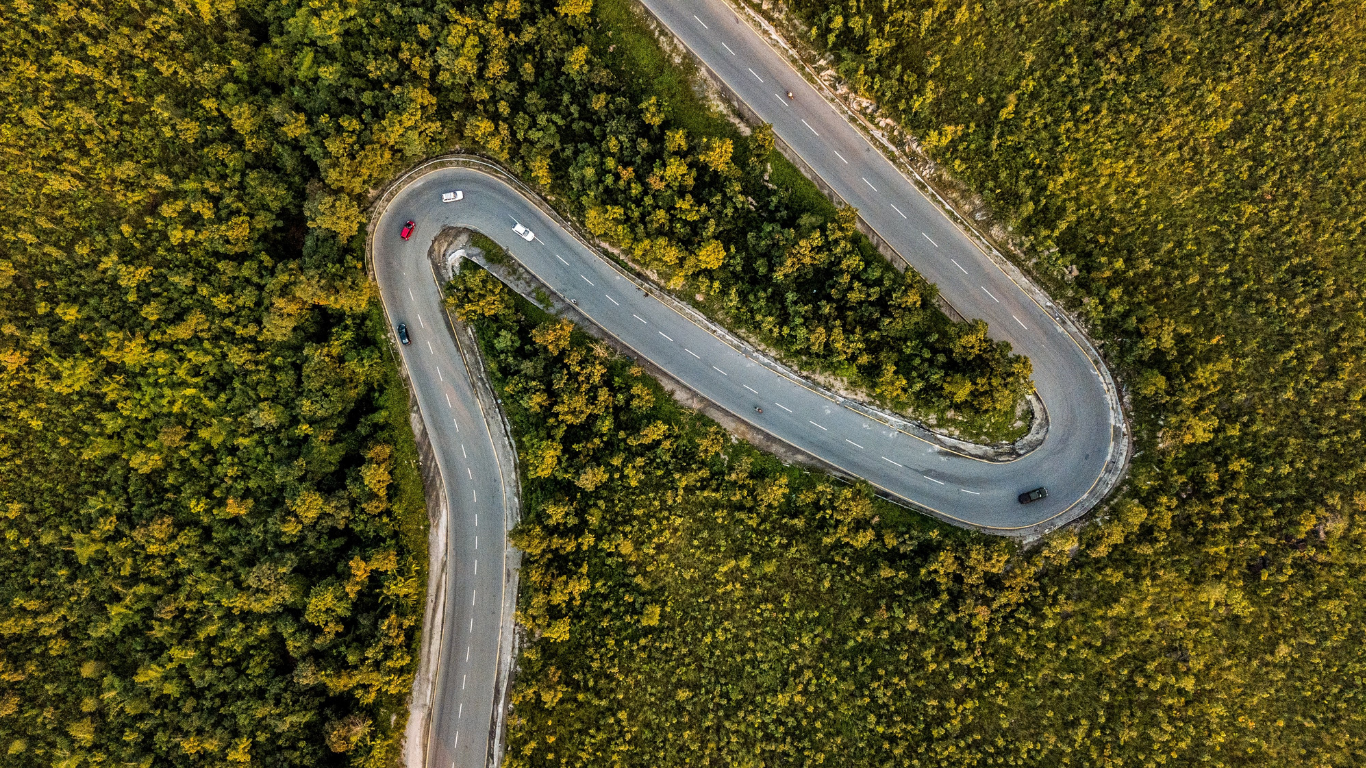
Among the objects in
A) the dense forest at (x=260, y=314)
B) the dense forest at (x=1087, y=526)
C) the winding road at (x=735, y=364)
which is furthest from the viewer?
the winding road at (x=735, y=364)

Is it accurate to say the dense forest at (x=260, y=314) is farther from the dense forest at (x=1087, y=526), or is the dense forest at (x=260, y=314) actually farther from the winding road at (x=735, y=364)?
the dense forest at (x=1087, y=526)

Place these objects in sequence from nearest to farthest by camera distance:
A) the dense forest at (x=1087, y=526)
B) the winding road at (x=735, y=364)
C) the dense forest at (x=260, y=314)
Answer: the dense forest at (x=1087, y=526) < the dense forest at (x=260, y=314) < the winding road at (x=735, y=364)

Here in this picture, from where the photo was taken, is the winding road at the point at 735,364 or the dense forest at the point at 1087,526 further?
the winding road at the point at 735,364

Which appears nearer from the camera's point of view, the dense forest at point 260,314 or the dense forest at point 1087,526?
the dense forest at point 1087,526

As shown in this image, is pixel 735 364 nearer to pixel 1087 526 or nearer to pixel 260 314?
pixel 1087 526

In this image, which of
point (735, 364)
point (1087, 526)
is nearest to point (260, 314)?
point (735, 364)

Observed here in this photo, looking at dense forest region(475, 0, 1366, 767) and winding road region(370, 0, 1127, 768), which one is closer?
dense forest region(475, 0, 1366, 767)

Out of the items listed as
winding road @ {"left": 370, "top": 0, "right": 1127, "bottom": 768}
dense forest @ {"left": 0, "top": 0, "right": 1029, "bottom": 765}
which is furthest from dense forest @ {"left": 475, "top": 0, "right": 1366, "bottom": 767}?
dense forest @ {"left": 0, "top": 0, "right": 1029, "bottom": 765}

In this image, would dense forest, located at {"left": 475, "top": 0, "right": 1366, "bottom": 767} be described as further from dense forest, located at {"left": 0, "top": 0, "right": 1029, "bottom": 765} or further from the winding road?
dense forest, located at {"left": 0, "top": 0, "right": 1029, "bottom": 765}

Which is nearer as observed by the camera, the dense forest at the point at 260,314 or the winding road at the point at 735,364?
the dense forest at the point at 260,314

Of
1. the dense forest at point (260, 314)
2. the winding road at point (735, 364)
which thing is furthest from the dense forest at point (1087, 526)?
the dense forest at point (260, 314)
